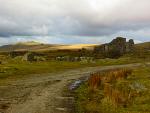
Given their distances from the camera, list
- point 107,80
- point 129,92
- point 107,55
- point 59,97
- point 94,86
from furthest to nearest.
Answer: point 107,55 < point 107,80 < point 94,86 < point 129,92 < point 59,97

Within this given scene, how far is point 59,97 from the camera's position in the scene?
34.0m

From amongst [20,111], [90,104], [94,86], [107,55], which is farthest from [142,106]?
[107,55]

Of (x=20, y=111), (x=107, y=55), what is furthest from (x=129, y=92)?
(x=107, y=55)

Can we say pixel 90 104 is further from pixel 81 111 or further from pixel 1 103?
pixel 1 103

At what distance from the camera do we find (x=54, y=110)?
26.5 meters

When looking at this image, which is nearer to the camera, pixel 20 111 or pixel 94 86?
pixel 20 111

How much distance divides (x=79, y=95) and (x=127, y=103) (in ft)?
21.9

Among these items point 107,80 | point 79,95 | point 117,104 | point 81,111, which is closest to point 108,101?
point 117,104

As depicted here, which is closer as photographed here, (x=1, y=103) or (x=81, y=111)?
(x=81, y=111)

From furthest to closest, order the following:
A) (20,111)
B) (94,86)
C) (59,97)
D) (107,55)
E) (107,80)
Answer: (107,55) < (107,80) < (94,86) < (59,97) < (20,111)

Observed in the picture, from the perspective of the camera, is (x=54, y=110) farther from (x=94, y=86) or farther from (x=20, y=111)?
(x=94, y=86)

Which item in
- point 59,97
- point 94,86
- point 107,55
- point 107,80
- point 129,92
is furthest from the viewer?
point 107,55

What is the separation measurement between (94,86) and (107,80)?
7950 millimetres

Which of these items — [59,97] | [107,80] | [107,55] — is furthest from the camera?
[107,55]
